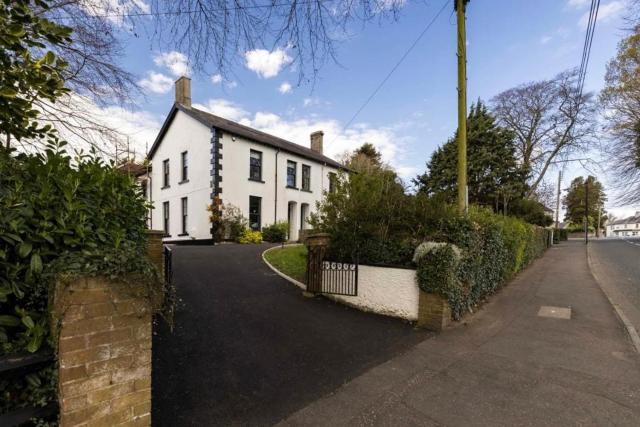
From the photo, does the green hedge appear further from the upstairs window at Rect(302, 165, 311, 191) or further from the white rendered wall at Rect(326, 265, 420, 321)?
the upstairs window at Rect(302, 165, 311, 191)

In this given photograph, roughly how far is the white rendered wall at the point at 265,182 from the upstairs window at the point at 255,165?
0.20 metres

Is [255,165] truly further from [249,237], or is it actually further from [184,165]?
[249,237]

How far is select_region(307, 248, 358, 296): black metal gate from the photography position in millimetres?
6125

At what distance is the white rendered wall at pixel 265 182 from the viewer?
16688 millimetres

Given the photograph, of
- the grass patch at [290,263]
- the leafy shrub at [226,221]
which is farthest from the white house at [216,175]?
the grass patch at [290,263]

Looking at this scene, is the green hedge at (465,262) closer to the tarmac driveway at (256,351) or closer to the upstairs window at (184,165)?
the tarmac driveway at (256,351)

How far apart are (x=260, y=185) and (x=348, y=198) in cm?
1230

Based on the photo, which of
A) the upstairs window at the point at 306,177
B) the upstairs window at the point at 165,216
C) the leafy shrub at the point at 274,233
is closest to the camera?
the leafy shrub at the point at 274,233

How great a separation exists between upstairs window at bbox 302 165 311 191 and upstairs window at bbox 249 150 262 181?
12.9 ft

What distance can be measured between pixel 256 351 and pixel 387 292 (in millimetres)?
2730

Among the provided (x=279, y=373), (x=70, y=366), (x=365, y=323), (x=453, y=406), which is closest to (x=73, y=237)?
(x=70, y=366)

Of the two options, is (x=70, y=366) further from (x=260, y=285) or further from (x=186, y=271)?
(x=186, y=271)

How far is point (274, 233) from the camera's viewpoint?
17734 mm

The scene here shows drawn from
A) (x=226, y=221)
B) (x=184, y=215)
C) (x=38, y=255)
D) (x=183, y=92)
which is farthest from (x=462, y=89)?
(x=183, y=92)
